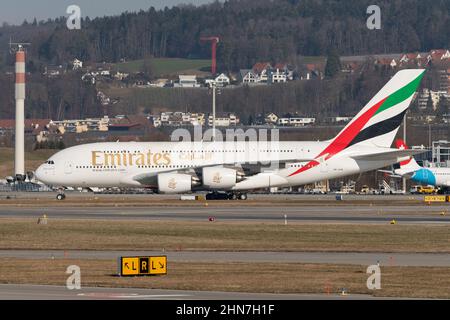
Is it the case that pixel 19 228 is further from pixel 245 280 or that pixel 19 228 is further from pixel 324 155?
pixel 324 155

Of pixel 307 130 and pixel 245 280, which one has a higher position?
pixel 307 130

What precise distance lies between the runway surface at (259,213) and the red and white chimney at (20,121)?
59934 millimetres

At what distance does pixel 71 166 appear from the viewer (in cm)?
10031

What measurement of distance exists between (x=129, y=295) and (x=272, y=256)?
14.2 metres

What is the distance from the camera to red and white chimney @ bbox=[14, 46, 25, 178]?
5763 inches

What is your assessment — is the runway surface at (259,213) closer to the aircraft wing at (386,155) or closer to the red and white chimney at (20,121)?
the aircraft wing at (386,155)

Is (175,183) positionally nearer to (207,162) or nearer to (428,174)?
(207,162)

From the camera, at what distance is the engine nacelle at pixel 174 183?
96.8 meters

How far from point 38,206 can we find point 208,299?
53474mm

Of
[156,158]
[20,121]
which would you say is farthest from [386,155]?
[20,121]

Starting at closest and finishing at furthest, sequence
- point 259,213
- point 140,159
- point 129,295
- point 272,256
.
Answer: point 129,295, point 272,256, point 259,213, point 140,159

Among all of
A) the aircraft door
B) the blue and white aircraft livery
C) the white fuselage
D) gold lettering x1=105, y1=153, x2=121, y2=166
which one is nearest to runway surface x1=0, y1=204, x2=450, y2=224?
the white fuselage

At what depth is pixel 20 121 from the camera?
499 feet
